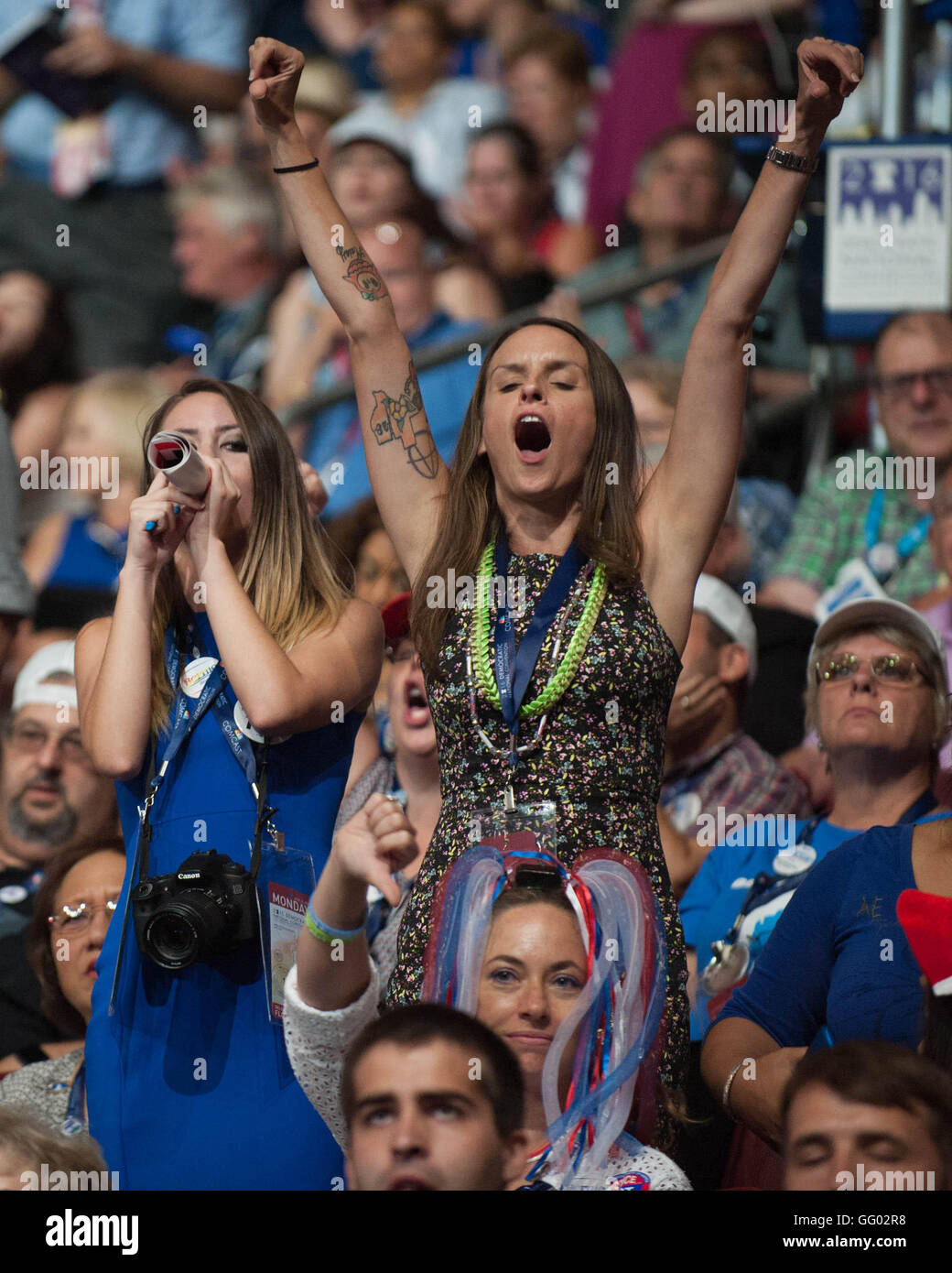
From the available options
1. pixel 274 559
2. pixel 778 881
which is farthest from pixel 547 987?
pixel 778 881

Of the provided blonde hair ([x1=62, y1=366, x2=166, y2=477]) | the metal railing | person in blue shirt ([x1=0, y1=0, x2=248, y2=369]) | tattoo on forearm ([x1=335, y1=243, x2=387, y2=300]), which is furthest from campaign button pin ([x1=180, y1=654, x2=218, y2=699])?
person in blue shirt ([x1=0, y1=0, x2=248, y2=369])

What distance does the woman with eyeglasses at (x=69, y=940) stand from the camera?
3.43 m

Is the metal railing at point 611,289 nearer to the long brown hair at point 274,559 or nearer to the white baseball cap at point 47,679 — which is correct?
→ the white baseball cap at point 47,679

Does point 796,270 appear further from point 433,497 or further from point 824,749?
point 433,497

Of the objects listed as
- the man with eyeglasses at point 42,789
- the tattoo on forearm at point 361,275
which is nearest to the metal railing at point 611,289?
the man with eyeglasses at point 42,789

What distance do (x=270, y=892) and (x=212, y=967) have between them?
16 centimetres

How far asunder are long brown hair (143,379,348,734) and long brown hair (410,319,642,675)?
0.20m

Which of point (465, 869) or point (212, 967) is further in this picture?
point (212, 967)

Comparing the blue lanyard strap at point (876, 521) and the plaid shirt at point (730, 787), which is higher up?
the blue lanyard strap at point (876, 521)

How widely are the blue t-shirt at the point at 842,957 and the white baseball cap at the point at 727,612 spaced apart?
3.84ft

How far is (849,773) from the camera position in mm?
3398

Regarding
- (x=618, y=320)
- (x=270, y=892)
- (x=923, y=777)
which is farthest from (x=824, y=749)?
(x=618, y=320)

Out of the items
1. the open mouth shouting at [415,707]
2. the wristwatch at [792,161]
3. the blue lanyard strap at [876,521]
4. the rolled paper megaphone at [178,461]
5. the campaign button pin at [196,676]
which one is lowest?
the campaign button pin at [196,676]

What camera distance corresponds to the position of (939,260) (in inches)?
191
